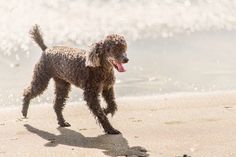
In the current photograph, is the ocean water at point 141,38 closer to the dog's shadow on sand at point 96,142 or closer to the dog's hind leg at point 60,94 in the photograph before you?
the dog's hind leg at point 60,94

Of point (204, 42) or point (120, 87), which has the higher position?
point (204, 42)

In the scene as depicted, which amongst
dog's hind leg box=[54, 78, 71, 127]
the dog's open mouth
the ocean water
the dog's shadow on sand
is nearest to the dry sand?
the dog's shadow on sand

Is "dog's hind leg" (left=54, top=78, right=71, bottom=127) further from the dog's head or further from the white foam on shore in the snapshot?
the white foam on shore

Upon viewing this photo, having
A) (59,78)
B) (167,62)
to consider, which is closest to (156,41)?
(167,62)

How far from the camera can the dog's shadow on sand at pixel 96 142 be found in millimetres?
5945

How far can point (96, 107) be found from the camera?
6.64m

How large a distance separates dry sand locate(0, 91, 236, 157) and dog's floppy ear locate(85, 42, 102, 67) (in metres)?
0.88

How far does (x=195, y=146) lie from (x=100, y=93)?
1.43 metres

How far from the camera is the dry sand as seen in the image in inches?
235

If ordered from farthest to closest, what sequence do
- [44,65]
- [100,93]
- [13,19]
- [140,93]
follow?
[13,19] → [140,93] → [44,65] → [100,93]

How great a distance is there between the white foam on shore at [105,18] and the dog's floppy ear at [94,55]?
638 centimetres

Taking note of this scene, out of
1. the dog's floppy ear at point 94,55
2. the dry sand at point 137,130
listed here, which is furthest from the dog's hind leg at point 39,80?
the dog's floppy ear at point 94,55

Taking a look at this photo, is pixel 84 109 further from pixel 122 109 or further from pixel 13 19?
pixel 13 19

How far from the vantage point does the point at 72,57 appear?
702 cm
